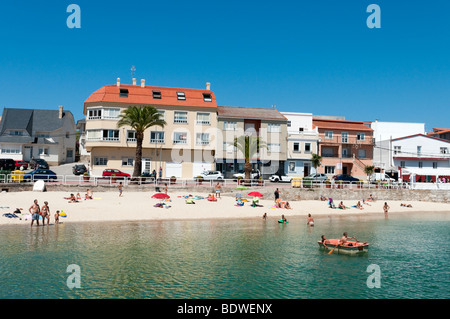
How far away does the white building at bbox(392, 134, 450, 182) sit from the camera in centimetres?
6050

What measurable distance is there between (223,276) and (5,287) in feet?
29.3

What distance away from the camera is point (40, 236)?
23578mm

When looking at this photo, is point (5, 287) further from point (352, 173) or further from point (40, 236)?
point (352, 173)

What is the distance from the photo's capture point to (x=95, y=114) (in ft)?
177

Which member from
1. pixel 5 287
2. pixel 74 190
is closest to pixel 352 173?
pixel 74 190

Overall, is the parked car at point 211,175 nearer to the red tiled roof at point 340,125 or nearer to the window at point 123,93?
the window at point 123,93

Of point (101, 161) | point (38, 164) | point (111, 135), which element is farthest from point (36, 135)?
point (111, 135)

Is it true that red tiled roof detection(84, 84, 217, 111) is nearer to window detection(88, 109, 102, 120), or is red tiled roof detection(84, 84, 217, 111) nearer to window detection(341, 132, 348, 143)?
window detection(88, 109, 102, 120)

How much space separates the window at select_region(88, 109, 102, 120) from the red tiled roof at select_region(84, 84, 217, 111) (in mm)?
1340

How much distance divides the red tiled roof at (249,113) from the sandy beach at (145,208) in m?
19.7

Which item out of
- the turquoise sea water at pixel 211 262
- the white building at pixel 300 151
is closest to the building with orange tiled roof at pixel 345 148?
the white building at pixel 300 151

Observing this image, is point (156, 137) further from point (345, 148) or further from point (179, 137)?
point (345, 148)

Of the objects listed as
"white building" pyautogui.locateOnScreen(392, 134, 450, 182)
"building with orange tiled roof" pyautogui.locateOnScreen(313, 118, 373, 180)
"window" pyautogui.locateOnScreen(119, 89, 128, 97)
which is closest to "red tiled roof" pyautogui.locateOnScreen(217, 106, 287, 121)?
"building with orange tiled roof" pyautogui.locateOnScreen(313, 118, 373, 180)

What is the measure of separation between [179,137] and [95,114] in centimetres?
1245
